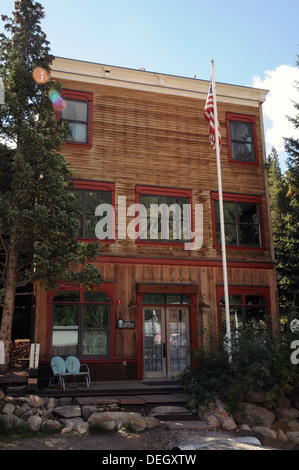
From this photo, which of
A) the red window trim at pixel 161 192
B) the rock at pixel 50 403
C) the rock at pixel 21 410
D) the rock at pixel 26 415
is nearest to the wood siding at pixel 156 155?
the red window trim at pixel 161 192

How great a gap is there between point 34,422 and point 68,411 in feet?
3.91

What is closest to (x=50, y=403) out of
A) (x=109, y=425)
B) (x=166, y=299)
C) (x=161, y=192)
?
(x=109, y=425)

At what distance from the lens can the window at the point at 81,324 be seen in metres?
14.2

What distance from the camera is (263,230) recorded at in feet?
58.3

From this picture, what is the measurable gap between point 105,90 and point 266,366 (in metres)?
11.5

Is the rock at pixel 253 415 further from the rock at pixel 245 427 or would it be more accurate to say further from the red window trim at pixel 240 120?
the red window trim at pixel 240 120

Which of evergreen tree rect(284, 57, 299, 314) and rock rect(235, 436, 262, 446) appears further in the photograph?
evergreen tree rect(284, 57, 299, 314)

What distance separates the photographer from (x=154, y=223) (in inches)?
642

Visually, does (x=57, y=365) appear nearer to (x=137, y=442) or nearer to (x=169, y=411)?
(x=169, y=411)

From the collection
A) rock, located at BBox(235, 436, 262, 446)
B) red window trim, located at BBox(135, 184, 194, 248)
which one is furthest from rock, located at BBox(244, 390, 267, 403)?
red window trim, located at BBox(135, 184, 194, 248)

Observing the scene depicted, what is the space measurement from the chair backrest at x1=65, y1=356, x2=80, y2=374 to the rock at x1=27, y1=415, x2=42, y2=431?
3503mm

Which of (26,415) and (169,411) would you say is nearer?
(26,415)

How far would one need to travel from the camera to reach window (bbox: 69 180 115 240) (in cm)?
1551

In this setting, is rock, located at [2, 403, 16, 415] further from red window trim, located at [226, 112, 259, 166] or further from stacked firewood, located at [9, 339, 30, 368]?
red window trim, located at [226, 112, 259, 166]
